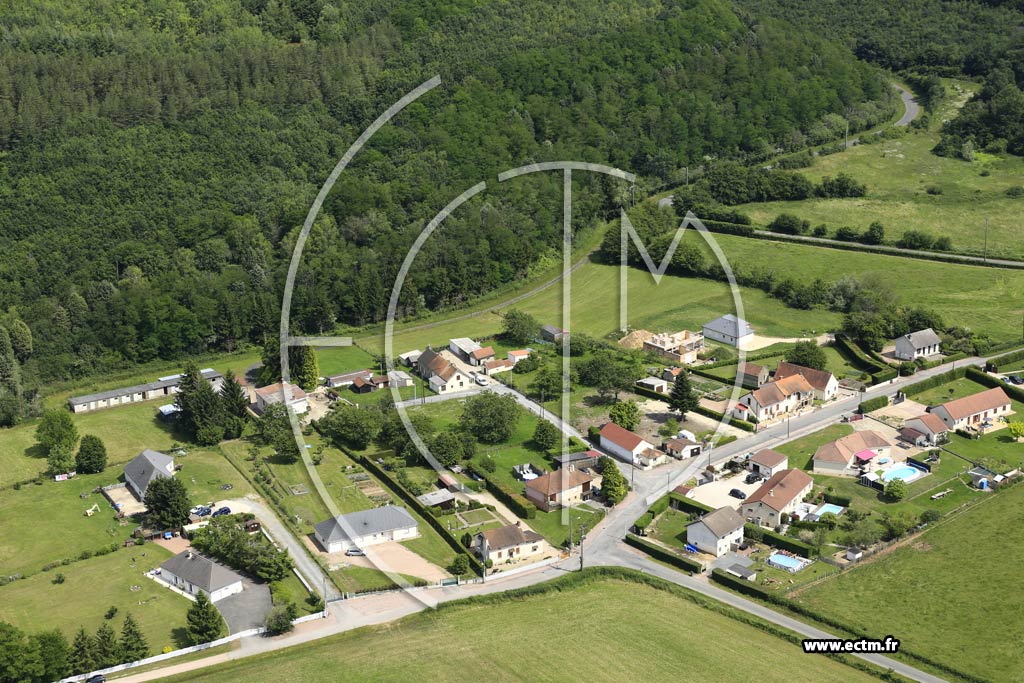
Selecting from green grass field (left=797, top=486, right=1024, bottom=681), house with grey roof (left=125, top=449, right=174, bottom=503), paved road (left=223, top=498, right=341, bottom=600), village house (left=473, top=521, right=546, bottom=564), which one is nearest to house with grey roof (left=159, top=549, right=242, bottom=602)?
paved road (left=223, top=498, right=341, bottom=600)

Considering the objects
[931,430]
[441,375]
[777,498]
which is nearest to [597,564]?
[777,498]

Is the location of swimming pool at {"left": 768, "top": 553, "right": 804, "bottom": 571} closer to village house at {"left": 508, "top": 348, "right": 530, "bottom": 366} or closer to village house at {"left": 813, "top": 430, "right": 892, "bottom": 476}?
village house at {"left": 813, "top": 430, "right": 892, "bottom": 476}

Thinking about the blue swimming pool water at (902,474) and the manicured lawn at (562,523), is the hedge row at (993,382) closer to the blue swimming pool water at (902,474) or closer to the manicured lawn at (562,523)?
the blue swimming pool water at (902,474)

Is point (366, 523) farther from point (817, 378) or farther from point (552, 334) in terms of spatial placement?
point (817, 378)

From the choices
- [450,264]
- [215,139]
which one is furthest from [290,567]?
[215,139]

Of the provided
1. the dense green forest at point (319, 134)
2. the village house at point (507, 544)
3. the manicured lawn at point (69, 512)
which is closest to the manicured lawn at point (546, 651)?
the village house at point (507, 544)

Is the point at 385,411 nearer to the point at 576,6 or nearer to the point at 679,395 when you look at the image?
the point at 679,395

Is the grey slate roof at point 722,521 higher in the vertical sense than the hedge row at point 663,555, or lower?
higher
